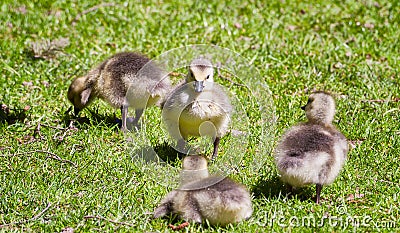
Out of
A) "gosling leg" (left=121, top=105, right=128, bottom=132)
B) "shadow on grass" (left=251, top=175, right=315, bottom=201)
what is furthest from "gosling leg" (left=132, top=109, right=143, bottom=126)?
"shadow on grass" (left=251, top=175, right=315, bottom=201)

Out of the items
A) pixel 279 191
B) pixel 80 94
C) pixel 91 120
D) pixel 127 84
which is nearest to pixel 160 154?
pixel 127 84

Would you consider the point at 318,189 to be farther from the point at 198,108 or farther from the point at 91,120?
the point at 91,120

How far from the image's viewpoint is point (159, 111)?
6.53 m

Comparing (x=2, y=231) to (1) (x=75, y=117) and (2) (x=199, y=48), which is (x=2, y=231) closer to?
(1) (x=75, y=117)

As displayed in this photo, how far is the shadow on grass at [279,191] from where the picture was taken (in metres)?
5.09

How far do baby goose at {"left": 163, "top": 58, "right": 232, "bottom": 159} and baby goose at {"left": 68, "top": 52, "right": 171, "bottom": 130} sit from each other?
37 cm

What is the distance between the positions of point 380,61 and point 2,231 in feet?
14.9

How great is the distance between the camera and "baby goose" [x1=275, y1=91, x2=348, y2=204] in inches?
190

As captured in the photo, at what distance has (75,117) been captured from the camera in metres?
6.46

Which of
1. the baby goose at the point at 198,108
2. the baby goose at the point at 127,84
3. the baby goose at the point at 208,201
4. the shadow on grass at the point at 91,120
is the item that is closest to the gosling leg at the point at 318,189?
the baby goose at the point at 208,201

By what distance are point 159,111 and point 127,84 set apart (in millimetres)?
518

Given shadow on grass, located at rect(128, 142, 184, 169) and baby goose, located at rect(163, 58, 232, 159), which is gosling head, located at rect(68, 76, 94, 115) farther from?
baby goose, located at rect(163, 58, 232, 159)

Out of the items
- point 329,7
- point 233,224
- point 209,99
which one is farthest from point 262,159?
point 329,7

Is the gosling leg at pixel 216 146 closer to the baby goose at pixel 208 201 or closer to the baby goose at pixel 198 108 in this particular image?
the baby goose at pixel 198 108
